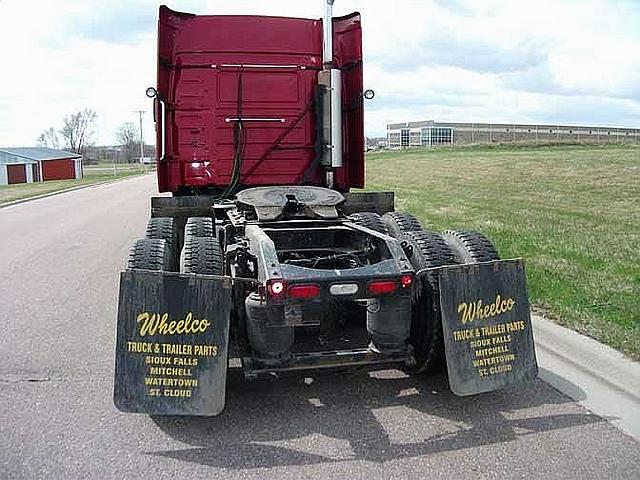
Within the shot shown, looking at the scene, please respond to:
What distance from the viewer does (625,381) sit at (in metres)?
4.68

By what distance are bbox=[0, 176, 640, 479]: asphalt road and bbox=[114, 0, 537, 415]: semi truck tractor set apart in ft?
0.72

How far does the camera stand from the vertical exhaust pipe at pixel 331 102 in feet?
22.9

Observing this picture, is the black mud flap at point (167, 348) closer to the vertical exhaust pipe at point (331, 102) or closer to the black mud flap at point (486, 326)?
the black mud flap at point (486, 326)

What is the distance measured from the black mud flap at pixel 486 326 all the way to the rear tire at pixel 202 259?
59.2 inches

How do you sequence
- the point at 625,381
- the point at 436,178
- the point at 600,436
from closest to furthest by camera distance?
the point at 600,436
the point at 625,381
the point at 436,178

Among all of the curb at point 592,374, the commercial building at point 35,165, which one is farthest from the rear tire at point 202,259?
the commercial building at point 35,165

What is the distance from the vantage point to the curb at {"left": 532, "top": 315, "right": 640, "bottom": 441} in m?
4.35

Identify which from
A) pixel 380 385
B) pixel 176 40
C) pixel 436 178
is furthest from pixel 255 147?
pixel 436 178

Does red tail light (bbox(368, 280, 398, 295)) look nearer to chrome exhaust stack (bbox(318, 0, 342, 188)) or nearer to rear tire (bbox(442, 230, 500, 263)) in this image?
rear tire (bbox(442, 230, 500, 263))

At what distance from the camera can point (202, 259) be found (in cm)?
477

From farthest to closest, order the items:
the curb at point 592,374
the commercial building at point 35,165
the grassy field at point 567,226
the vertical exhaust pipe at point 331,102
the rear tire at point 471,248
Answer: the commercial building at point 35,165, the vertical exhaust pipe at point 331,102, the grassy field at point 567,226, the rear tire at point 471,248, the curb at point 592,374

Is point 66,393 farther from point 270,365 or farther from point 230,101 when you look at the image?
point 230,101

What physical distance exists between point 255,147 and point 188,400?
400 centimetres

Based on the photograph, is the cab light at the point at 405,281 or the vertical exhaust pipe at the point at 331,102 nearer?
the cab light at the point at 405,281
